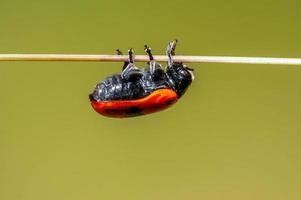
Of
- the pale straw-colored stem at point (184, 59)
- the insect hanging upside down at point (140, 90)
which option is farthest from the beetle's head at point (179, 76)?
the pale straw-colored stem at point (184, 59)

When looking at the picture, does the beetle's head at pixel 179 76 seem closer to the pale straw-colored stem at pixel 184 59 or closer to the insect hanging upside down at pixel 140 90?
the insect hanging upside down at pixel 140 90

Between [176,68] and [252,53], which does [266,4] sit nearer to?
A: [252,53]

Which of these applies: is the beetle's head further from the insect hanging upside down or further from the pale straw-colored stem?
the pale straw-colored stem

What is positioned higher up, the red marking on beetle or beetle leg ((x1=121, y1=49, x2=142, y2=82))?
beetle leg ((x1=121, y1=49, x2=142, y2=82))

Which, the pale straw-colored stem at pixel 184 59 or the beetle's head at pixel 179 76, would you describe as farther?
the beetle's head at pixel 179 76

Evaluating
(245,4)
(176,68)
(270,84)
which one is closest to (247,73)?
(270,84)

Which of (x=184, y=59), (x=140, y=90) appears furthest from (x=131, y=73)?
(x=184, y=59)

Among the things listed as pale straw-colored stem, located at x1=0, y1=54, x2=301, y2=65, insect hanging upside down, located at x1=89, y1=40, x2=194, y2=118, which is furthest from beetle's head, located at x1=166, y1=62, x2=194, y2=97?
pale straw-colored stem, located at x1=0, y1=54, x2=301, y2=65
